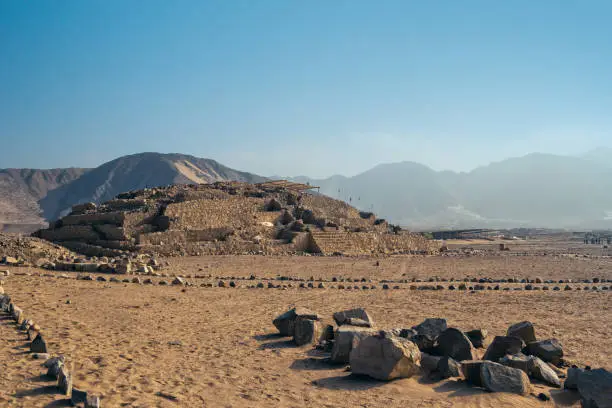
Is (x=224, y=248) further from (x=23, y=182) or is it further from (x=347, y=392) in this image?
(x=23, y=182)

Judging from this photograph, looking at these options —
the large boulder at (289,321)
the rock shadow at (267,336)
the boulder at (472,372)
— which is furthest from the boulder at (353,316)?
the boulder at (472,372)

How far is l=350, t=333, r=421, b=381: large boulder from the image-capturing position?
546 centimetres

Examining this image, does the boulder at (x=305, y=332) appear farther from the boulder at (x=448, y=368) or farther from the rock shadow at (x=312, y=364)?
the boulder at (x=448, y=368)

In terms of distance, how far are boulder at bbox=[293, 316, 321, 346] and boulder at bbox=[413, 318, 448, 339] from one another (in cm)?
141

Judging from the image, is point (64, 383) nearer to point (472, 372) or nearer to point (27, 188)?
point (472, 372)

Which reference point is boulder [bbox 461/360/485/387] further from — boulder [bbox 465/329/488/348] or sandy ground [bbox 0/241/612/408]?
boulder [bbox 465/329/488/348]

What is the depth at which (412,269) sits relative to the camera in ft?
67.6

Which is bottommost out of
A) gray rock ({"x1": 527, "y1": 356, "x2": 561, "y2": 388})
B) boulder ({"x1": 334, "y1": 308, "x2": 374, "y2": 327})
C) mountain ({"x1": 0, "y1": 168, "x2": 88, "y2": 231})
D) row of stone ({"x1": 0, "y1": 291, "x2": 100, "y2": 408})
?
gray rock ({"x1": 527, "y1": 356, "x2": 561, "y2": 388})

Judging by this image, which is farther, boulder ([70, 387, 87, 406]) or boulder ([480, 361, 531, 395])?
boulder ([480, 361, 531, 395])

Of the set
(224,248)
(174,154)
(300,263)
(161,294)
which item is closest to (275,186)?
(224,248)

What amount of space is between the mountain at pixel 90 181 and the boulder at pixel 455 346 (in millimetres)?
85286

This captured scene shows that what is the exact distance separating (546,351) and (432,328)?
1386mm

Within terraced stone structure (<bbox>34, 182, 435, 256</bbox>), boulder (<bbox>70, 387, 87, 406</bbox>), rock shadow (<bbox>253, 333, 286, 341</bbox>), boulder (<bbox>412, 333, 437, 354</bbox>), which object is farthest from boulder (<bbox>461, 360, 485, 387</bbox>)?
terraced stone structure (<bbox>34, 182, 435, 256</bbox>)

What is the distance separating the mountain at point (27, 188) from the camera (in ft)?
273
